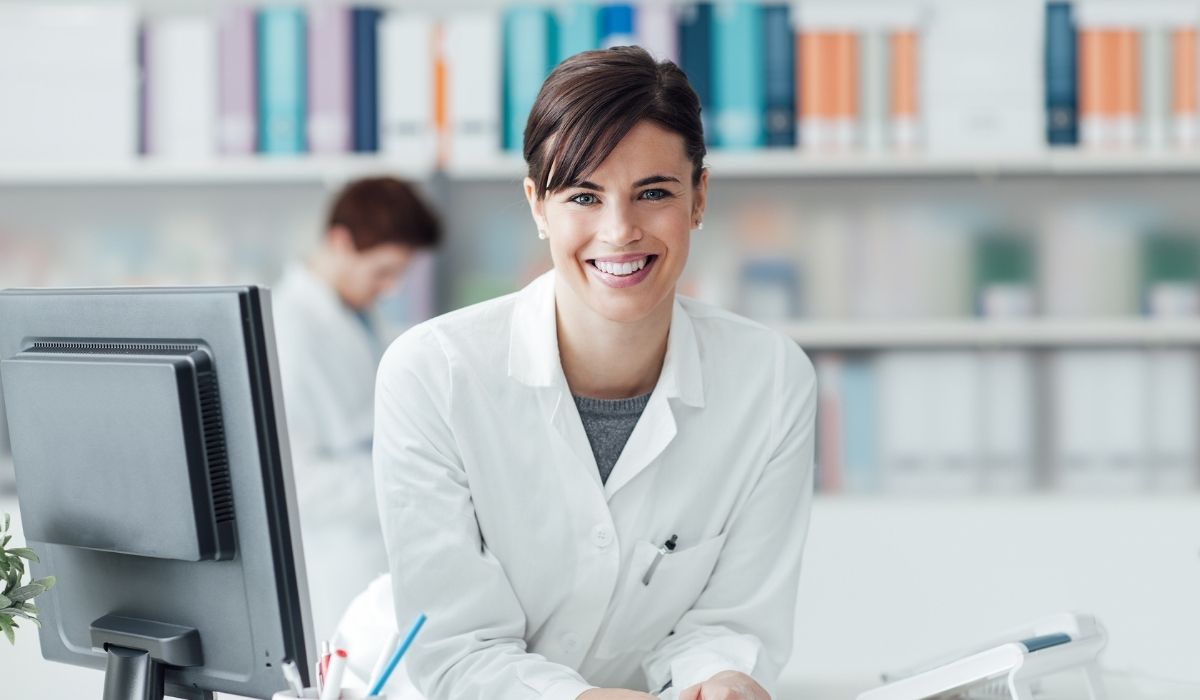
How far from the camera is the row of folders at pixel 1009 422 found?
8.21ft

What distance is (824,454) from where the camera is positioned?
8.41 ft

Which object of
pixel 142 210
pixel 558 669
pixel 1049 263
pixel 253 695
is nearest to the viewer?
pixel 253 695

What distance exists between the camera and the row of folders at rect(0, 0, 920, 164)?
244 cm

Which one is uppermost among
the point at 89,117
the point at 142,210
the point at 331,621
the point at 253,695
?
the point at 89,117

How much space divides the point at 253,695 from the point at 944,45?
2.04 m

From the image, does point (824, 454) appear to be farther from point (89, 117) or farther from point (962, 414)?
point (89, 117)

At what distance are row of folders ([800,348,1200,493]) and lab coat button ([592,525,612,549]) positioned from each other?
1346 millimetres

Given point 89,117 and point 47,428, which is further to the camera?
point 89,117

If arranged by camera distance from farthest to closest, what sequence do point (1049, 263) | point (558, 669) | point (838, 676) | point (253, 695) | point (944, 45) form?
point (1049, 263), point (944, 45), point (838, 676), point (558, 669), point (253, 695)

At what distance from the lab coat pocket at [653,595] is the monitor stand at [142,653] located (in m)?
0.49

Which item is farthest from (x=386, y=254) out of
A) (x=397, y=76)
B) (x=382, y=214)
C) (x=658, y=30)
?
(x=658, y=30)

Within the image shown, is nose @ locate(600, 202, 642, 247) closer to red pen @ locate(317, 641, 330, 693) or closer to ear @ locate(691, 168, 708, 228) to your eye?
ear @ locate(691, 168, 708, 228)

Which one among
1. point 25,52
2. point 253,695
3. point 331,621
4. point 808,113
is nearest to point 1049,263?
point 808,113

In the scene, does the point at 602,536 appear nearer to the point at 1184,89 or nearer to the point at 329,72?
the point at 329,72
